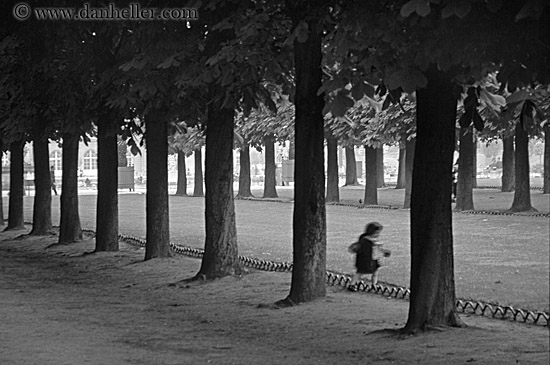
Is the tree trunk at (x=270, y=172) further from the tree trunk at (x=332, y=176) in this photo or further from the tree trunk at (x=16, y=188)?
the tree trunk at (x=16, y=188)

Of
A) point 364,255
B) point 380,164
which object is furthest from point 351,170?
point 364,255

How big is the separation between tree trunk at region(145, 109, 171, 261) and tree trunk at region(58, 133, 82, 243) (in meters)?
5.61

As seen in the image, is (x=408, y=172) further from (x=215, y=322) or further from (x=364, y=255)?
(x=215, y=322)

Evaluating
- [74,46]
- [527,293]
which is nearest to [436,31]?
[527,293]

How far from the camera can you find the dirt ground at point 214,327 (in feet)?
36.2

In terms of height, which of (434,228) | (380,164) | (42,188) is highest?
(380,164)

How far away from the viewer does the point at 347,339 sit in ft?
40.0

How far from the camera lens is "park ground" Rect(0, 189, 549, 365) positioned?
36.4 ft

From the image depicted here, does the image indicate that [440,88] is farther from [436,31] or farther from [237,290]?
[237,290]

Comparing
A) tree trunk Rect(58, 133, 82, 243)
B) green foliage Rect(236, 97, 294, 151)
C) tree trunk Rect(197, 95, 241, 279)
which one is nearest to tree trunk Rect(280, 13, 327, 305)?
tree trunk Rect(197, 95, 241, 279)

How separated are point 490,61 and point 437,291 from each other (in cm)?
369

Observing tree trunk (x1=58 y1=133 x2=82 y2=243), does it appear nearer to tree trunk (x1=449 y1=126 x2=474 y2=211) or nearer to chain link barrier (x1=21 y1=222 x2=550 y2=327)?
chain link barrier (x1=21 y1=222 x2=550 y2=327)

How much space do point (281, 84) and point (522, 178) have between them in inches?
776

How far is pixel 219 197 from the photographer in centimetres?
1842
